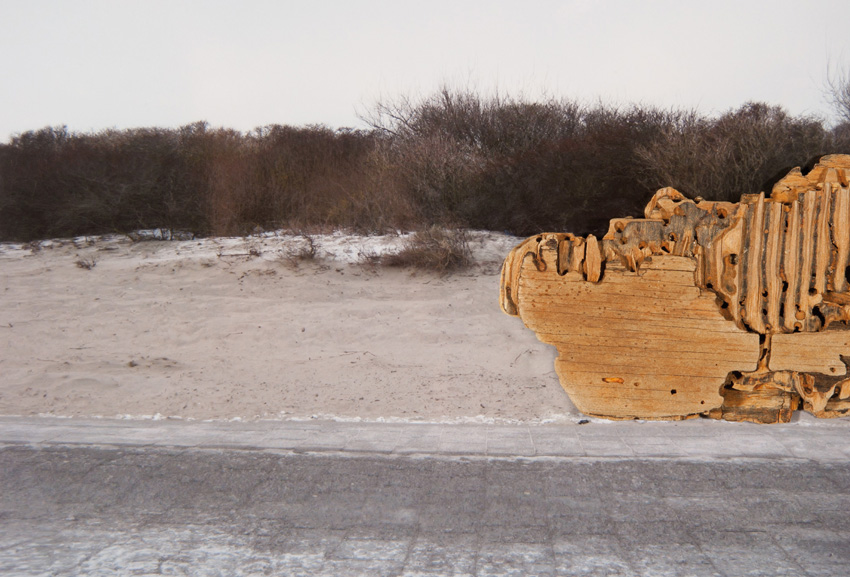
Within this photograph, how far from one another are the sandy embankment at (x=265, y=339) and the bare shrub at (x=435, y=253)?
17cm

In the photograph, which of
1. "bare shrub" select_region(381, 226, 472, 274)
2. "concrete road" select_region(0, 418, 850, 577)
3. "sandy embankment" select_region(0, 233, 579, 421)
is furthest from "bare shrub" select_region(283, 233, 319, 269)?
"concrete road" select_region(0, 418, 850, 577)

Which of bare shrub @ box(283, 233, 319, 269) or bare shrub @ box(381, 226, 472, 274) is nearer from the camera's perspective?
bare shrub @ box(381, 226, 472, 274)

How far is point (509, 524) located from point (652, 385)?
0.87 m

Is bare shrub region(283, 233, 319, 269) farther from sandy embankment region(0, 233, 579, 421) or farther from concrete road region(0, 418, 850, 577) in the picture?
concrete road region(0, 418, 850, 577)

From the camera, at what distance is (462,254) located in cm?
692

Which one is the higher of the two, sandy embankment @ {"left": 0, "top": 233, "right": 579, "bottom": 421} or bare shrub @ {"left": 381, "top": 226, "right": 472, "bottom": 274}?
bare shrub @ {"left": 381, "top": 226, "right": 472, "bottom": 274}

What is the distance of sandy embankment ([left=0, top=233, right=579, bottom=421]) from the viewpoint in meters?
4.20

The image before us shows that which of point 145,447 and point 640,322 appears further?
point 145,447

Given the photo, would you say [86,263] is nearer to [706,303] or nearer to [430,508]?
[430,508]

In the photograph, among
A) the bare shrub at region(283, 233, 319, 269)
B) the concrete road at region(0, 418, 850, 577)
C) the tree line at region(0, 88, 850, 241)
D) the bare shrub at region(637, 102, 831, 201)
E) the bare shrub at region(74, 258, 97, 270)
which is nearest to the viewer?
the concrete road at region(0, 418, 850, 577)

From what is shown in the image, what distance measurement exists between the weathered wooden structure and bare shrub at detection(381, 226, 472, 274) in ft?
13.9

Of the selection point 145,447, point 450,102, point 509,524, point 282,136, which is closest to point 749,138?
point 509,524

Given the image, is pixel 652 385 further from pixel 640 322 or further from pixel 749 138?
pixel 749 138

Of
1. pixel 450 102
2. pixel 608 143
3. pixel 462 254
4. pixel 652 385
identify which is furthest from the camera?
pixel 450 102
